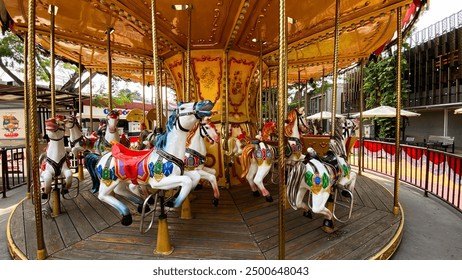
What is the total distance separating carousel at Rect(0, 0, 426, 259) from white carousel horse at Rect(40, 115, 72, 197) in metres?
0.02

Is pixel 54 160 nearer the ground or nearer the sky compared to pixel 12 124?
nearer the ground

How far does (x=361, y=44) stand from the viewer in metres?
5.53

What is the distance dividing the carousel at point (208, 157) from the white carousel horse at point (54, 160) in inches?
0.7

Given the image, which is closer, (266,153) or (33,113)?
(33,113)

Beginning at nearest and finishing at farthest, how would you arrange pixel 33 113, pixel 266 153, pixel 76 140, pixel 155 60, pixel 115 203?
pixel 33 113 → pixel 155 60 → pixel 115 203 → pixel 266 153 → pixel 76 140

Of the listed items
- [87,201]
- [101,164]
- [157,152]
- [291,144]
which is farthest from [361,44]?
[87,201]

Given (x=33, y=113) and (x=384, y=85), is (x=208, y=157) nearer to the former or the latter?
(x=33, y=113)

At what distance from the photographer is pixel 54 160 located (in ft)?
11.0

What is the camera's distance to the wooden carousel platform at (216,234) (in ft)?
8.00

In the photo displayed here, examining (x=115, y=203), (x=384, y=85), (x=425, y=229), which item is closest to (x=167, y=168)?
(x=115, y=203)

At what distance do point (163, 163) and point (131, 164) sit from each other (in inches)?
14.3

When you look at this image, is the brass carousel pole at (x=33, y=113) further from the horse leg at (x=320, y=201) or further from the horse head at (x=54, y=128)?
the horse leg at (x=320, y=201)

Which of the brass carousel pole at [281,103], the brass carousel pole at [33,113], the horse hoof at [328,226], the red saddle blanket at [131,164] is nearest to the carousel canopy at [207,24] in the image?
the brass carousel pole at [33,113]
